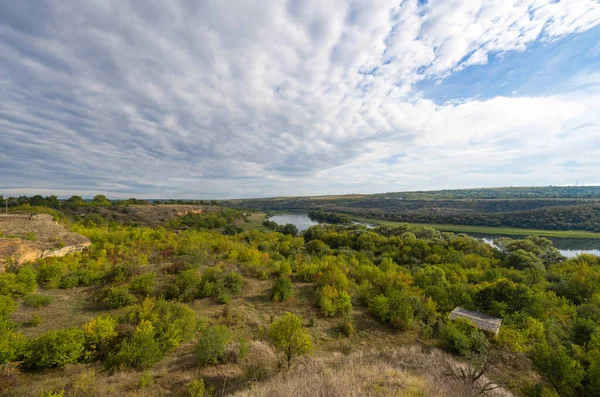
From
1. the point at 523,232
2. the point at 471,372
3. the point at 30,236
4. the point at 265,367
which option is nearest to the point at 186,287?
the point at 265,367

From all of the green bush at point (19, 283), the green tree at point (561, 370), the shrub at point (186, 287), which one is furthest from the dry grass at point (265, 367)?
the green tree at point (561, 370)

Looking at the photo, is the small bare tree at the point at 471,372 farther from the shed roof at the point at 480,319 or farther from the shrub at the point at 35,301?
the shrub at the point at 35,301

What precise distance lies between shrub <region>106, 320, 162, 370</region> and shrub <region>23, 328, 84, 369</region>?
3.53 feet

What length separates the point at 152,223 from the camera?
156 feet

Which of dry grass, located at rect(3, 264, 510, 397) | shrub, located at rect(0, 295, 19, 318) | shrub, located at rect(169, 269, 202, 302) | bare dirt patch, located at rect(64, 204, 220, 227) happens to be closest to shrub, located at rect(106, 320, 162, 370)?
dry grass, located at rect(3, 264, 510, 397)

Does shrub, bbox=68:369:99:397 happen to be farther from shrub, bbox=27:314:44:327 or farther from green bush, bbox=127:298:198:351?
shrub, bbox=27:314:44:327

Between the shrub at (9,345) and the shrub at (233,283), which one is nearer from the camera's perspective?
the shrub at (9,345)

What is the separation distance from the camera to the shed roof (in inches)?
453

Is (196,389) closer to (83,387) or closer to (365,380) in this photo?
(83,387)

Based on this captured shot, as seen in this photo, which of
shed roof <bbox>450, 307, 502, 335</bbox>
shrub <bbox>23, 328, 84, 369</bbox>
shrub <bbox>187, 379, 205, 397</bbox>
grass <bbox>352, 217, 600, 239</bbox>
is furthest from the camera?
grass <bbox>352, 217, 600, 239</bbox>

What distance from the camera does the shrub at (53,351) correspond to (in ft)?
22.8

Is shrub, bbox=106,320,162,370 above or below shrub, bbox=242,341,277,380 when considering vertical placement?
above

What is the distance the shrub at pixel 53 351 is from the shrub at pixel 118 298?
163 inches

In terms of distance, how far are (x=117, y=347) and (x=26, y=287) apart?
7.96 metres
